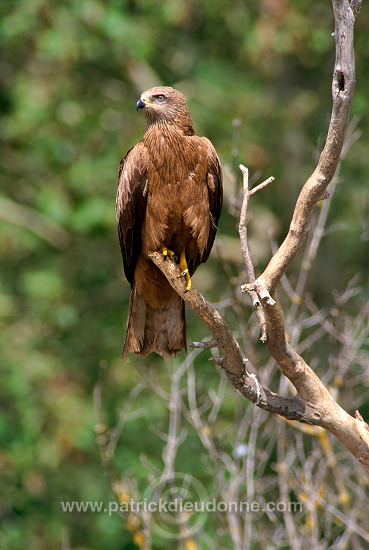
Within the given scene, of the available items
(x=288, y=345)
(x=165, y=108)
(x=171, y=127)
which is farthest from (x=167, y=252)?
(x=288, y=345)

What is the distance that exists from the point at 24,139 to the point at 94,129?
2.66ft

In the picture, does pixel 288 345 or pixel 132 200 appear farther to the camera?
pixel 132 200

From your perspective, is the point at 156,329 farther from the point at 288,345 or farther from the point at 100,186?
the point at 100,186

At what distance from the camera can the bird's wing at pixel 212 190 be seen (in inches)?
176

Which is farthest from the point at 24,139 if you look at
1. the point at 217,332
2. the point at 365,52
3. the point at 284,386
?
the point at 217,332

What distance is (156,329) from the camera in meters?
4.41

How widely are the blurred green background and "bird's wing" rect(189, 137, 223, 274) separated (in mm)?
4483

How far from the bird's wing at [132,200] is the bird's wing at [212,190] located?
315 mm

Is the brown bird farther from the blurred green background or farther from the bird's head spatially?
the blurred green background

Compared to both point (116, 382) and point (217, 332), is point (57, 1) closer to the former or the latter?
point (116, 382)

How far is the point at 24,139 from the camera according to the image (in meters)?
10.1

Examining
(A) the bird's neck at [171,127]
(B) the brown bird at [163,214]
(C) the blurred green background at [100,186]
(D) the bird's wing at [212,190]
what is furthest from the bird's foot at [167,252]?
(C) the blurred green background at [100,186]

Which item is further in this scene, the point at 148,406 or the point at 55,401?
the point at 55,401

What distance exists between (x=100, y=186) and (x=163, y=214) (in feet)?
17.9
